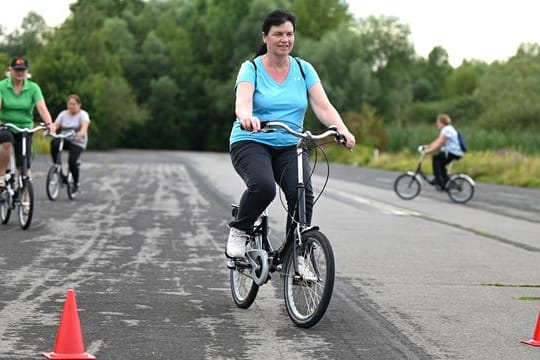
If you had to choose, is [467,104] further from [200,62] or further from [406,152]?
[406,152]

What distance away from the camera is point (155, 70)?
3834 inches

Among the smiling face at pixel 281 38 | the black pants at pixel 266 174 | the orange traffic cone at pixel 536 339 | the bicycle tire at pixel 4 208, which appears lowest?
the bicycle tire at pixel 4 208

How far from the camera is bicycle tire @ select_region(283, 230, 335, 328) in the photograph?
20.4 ft

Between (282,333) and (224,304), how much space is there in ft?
3.80

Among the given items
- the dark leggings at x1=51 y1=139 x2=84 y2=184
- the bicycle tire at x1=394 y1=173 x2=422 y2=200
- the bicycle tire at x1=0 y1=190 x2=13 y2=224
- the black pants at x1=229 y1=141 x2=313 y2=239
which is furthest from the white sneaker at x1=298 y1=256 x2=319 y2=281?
the bicycle tire at x1=394 y1=173 x2=422 y2=200

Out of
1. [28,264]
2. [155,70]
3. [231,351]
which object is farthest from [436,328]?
[155,70]

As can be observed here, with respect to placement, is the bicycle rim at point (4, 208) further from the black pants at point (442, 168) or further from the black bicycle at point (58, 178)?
the black pants at point (442, 168)

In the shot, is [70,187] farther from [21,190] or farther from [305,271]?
[305,271]

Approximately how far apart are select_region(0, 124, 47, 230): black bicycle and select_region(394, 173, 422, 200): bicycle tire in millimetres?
11376

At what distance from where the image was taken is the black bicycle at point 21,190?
1251 cm

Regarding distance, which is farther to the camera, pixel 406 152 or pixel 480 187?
pixel 406 152

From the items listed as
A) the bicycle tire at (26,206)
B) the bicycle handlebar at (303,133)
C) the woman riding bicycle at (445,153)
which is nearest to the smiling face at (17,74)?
the bicycle tire at (26,206)

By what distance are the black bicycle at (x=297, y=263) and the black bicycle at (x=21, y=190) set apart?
5840 millimetres

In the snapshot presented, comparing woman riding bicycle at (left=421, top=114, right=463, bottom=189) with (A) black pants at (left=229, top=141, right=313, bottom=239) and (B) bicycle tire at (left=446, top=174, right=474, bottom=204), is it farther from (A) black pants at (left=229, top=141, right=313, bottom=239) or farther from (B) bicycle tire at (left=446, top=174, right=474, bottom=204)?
(A) black pants at (left=229, top=141, right=313, bottom=239)
